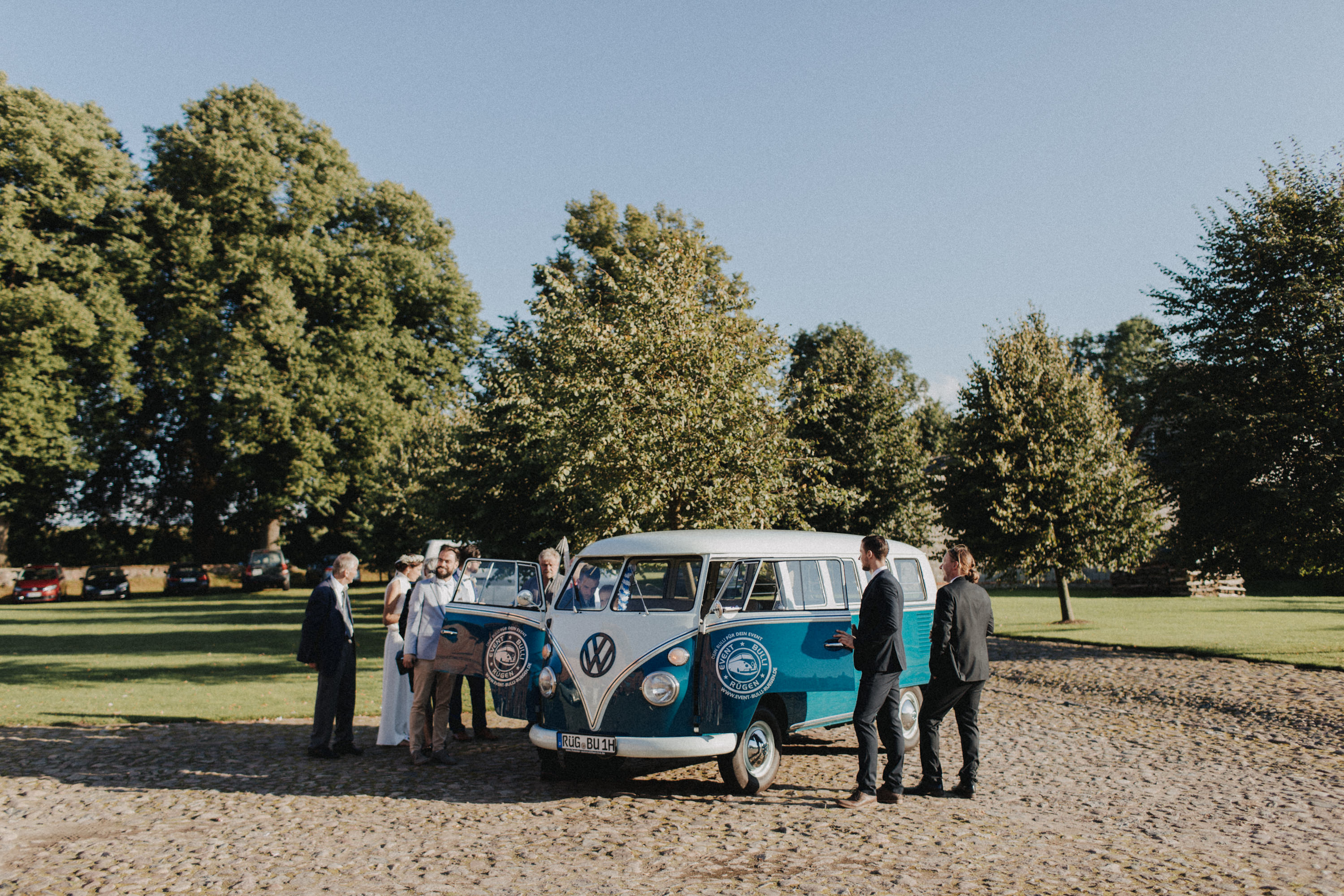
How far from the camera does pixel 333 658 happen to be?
31.4ft

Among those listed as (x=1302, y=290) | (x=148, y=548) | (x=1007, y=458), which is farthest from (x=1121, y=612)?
(x=148, y=548)

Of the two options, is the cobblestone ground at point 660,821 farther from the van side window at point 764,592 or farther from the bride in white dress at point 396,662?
the van side window at point 764,592

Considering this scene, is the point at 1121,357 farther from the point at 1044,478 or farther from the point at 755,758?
the point at 755,758

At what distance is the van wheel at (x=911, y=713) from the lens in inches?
392

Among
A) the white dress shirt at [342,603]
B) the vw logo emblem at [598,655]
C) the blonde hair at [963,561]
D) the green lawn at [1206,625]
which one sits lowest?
the green lawn at [1206,625]

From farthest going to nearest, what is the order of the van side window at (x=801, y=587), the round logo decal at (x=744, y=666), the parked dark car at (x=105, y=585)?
the parked dark car at (x=105, y=585) → the van side window at (x=801, y=587) → the round logo decal at (x=744, y=666)

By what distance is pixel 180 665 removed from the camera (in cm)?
1750

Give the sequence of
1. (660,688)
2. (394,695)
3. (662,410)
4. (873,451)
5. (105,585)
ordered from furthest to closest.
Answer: (105,585)
(873,451)
(662,410)
(394,695)
(660,688)

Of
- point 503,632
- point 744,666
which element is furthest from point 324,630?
point 744,666

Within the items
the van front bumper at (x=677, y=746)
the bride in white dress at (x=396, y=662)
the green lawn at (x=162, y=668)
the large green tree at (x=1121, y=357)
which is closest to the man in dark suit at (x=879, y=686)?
the van front bumper at (x=677, y=746)

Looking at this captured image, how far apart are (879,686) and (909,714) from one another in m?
2.76

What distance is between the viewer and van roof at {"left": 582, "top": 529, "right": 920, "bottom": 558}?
855 centimetres

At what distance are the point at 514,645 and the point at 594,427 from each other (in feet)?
25.2

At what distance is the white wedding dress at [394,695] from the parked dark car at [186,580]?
4197 cm
